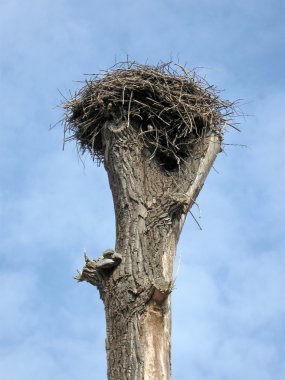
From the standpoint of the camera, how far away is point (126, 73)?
788 centimetres

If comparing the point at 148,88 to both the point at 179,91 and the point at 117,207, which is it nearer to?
the point at 179,91

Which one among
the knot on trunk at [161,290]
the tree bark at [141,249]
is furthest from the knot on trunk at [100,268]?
the knot on trunk at [161,290]

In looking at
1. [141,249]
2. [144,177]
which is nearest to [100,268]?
[141,249]

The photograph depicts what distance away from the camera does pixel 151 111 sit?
24.8 ft

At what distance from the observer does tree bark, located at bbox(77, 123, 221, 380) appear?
5883mm

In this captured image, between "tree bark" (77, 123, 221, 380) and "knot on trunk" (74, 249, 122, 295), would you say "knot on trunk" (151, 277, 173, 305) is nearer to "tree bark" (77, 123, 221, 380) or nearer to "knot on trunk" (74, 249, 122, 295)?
"tree bark" (77, 123, 221, 380)

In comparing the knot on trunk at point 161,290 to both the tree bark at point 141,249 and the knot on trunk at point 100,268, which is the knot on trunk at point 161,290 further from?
the knot on trunk at point 100,268

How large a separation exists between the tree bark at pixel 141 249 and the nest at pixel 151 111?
0.13 meters

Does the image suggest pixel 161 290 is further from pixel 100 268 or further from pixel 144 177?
pixel 144 177

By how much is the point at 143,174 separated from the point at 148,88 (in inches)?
43.8

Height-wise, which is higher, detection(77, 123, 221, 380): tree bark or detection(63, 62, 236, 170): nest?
detection(63, 62, 236, 170): nest

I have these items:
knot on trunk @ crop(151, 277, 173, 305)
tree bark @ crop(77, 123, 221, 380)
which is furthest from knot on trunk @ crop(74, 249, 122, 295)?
knot on trunk @ crop(151, 277, 173, 305)

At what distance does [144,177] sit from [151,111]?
2.89ft

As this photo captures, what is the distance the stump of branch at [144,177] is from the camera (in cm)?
596
